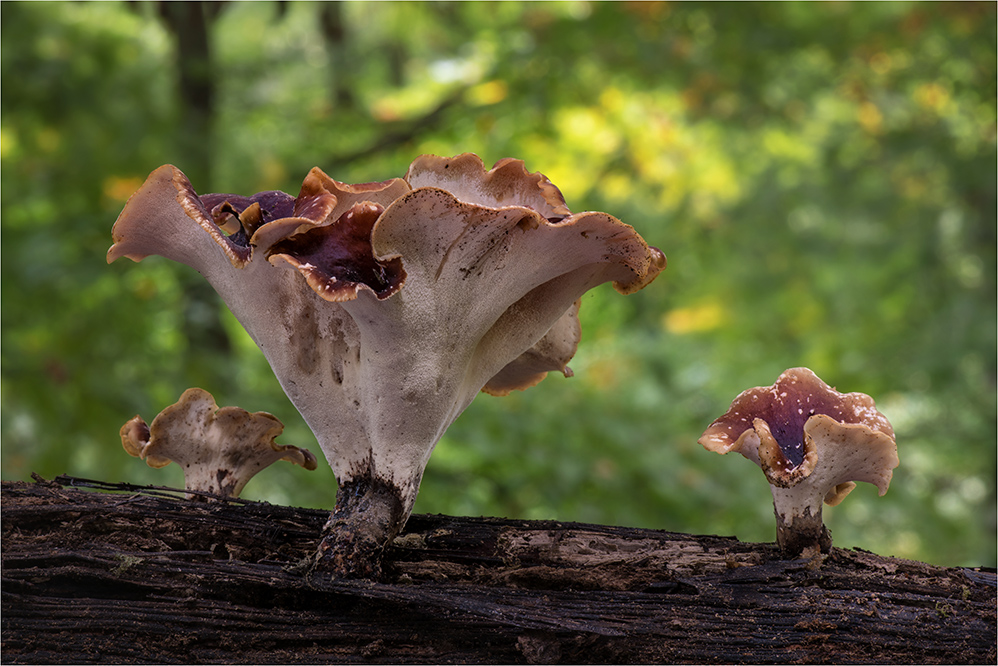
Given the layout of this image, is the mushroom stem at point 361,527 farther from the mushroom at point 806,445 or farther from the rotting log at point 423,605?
the mushroom at point 806,445

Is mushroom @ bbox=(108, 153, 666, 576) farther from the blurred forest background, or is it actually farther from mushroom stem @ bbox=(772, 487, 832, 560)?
the blurred forest background

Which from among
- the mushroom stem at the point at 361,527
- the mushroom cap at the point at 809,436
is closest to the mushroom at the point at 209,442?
the mushroom stem at the point at 361,527

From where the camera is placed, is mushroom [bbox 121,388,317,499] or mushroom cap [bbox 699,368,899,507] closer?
mushroom cap [bbox 699,368,899,507]

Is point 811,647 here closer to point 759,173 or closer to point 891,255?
point 891,255

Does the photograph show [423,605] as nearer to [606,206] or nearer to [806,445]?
[806,445]

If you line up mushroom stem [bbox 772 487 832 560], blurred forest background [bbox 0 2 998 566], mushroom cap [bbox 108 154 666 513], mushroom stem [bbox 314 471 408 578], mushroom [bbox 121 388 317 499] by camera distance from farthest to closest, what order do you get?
blurred forest background [bbox 0 2 998 566]
mushroom [bbox 121 388 317 499]
mushroom stem [bbox 772 487 832 560]
mushroom stem [bbox 314 471 408 578]
mushroom cap [bbox 108 154 666 513]

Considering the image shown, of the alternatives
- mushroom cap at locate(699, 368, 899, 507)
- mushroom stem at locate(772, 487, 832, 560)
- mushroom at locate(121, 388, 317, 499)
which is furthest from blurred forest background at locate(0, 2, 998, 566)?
mushroom at locate(121, 388, 317, 499)
